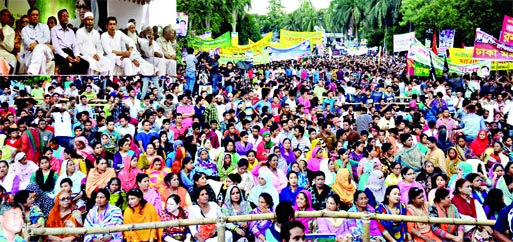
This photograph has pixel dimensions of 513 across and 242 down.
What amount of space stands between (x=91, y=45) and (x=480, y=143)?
605cm

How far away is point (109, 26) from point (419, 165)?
5.01 metres

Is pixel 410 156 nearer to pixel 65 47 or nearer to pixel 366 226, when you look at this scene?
pixel 366 226

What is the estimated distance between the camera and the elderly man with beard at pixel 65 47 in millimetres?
9961

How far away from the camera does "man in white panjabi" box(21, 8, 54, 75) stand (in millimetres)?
9656

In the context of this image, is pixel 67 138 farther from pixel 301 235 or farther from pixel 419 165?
pixel 301 235

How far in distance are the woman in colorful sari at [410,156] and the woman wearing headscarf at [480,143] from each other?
4.73 ft

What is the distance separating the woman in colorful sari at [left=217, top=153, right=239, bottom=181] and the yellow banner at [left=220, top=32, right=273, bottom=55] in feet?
50.1

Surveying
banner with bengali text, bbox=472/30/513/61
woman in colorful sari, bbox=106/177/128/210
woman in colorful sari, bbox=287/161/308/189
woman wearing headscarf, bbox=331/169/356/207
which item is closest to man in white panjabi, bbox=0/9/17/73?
woman in colorful sari, bbox=106/177/128/210

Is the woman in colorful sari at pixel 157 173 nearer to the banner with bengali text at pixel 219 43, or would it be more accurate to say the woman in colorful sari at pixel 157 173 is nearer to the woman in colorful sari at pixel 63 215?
the woman in colorful sari at pixel 63 215

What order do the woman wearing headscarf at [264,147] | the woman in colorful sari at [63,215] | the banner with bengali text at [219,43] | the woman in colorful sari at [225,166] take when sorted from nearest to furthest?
the woman in colorful sari at [63,215] → the woman in colorful sari at [225,166] → the woman wearing headscarf at [264,147] → the banner with bengali text at [219,43]

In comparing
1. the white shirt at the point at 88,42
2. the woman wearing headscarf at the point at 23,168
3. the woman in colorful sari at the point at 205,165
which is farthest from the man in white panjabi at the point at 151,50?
the woman wearing headscarf at the point at 23,168

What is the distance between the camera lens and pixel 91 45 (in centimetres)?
1030

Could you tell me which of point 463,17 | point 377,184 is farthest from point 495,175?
point 463,17

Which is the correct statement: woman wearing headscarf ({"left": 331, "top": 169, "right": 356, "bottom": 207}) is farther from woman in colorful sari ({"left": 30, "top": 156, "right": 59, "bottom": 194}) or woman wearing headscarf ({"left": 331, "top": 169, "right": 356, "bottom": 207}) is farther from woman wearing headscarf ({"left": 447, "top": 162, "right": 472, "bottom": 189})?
woman in colorful sari ({"left": 30, "top": 156, "right": 59, "bottom": 194})
